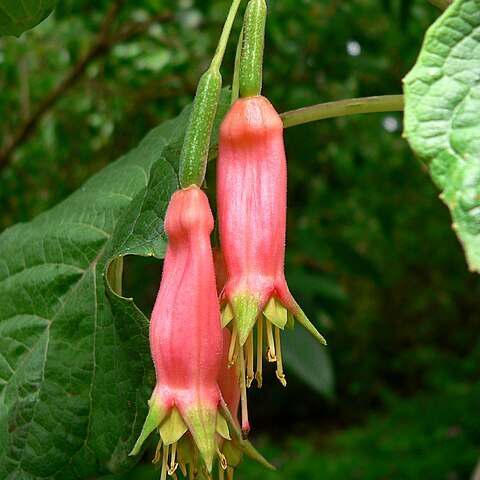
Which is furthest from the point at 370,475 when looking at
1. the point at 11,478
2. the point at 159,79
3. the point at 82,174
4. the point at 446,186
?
the point at 446,186

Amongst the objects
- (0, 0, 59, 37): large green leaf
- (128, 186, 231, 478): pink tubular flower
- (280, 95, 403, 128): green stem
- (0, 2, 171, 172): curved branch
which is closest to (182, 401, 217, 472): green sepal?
(128, 186, 231, 478): pink tubular flower

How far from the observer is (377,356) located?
23.2 feet

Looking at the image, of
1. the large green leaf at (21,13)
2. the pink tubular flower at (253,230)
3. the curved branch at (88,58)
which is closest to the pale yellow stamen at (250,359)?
the pink tubular flower at (253,230)

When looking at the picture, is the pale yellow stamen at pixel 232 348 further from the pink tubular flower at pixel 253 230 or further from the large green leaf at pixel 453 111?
the large green leaf at pixel 453 111

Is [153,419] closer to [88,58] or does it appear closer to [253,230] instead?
[253,230]

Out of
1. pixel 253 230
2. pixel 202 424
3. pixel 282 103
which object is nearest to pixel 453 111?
pixel 253 230

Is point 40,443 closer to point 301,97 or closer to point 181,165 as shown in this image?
point 181,165

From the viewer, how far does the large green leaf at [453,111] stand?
59 cm

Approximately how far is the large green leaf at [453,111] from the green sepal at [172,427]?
277 mm

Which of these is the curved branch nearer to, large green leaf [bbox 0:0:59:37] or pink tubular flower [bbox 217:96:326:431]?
Result: large green leaf [bbox 0:0:59:37]

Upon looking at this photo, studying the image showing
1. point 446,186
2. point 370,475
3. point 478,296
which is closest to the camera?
point 446,186

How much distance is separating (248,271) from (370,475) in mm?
3850

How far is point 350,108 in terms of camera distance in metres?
0.88

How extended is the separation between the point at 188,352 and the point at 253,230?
0.12 m
